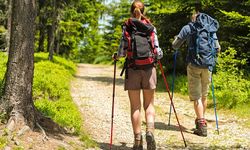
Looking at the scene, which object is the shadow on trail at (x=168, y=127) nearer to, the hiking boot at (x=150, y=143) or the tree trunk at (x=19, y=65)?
the hiking boot at (x=150, y=143)

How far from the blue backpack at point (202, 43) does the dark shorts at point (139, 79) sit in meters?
2.09

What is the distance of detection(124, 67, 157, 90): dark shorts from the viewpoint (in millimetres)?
5465

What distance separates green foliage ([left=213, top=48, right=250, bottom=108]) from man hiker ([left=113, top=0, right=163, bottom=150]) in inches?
202

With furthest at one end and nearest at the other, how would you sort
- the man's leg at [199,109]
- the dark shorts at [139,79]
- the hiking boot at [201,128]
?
the man's leg at [199,109] → the hiking boot at [201,128] → the dark shorts at [139,79]

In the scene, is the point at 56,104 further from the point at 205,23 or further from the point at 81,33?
the point at 81,33

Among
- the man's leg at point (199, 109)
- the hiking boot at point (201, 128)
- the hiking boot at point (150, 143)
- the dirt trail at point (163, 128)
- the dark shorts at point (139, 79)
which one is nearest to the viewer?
the hiking boot at point (150, 143)

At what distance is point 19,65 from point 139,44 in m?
1.76

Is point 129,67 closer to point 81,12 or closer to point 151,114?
point 151,114

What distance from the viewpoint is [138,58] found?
210 inches

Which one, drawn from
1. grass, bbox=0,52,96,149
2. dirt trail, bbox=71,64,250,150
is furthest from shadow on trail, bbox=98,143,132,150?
grass, bbox=0,52,96,149

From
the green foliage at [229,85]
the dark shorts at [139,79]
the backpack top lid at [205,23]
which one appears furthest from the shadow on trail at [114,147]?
the green foliage at [229,85]

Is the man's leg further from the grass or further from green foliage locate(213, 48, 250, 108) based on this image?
green foliage locate(213, 48, 250, 108)

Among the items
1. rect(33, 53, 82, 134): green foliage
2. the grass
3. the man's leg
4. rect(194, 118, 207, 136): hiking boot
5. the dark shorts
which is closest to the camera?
the dark shorts

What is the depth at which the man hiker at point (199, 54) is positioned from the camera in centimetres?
723
